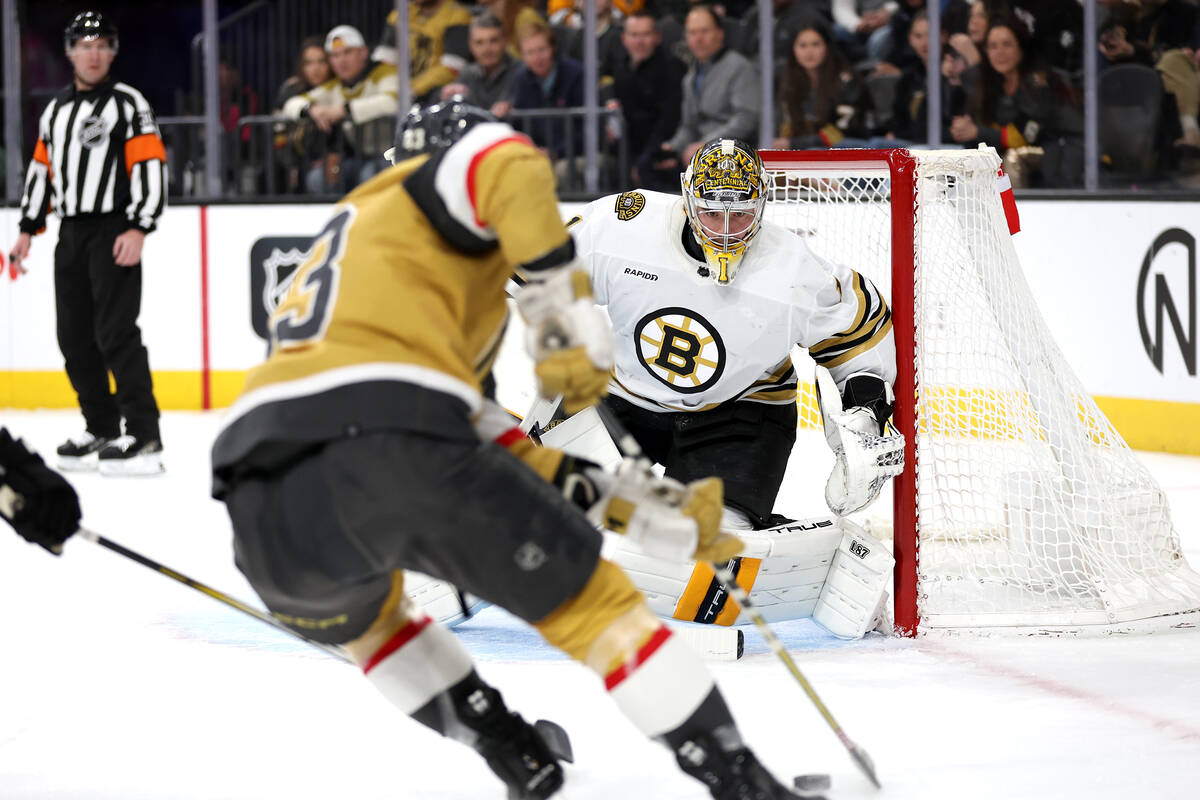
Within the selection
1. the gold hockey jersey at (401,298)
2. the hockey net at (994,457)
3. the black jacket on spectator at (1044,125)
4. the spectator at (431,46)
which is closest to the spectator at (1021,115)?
the black jacket on spectator at (1044,125)

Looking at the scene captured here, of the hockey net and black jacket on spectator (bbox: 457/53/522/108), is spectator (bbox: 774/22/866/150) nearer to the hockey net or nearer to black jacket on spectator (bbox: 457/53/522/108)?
black jacket on spectator (bbox: 457/53/522/108)

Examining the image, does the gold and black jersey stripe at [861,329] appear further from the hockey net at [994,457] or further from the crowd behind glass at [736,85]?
the crowd behind glass at [736,85]

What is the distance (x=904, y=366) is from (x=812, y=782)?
1191 millimetres

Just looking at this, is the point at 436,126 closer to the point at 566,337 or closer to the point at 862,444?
the point at 566,337

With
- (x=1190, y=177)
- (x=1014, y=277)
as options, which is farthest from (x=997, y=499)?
(x=1190, y=177)

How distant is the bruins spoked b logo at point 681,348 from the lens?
3.25 m

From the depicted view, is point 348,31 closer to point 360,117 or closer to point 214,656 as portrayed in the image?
point 360,117

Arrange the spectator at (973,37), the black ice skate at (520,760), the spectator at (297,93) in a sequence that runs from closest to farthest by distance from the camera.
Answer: the black ice skate at (520,760)
the spectator at (973,37)
the spectator at (297,93)

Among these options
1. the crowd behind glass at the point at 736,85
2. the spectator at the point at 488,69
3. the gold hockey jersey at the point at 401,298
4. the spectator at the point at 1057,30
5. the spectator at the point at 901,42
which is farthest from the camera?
the spectator at the point at 488,69

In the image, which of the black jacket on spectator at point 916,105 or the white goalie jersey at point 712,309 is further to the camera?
the black jacket on spectator at point 916,105

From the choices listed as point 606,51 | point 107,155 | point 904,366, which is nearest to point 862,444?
point 904,366

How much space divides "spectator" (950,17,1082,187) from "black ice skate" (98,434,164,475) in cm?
333

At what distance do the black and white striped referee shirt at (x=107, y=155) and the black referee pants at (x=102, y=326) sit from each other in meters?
0.08

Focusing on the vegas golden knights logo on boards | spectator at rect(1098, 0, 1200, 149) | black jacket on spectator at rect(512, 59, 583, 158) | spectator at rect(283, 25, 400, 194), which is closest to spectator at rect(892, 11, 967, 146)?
spectator at rect(1098, 0, 1200, 149)
